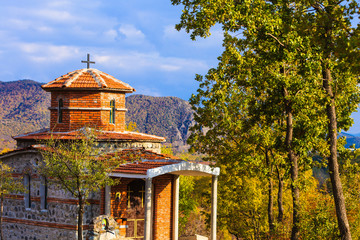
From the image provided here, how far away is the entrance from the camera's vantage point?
21.3 meters

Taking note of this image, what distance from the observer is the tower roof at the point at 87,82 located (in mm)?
23031

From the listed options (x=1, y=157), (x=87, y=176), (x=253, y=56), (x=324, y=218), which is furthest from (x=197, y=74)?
(x=1, y=157)

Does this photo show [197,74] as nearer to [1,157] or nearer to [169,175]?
[169,175]

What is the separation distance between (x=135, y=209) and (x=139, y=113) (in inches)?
6386

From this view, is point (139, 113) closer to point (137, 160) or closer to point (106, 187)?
point (137, 160)

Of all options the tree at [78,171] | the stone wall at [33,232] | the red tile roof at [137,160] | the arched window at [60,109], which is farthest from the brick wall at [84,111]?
the stone wall at [33,232]

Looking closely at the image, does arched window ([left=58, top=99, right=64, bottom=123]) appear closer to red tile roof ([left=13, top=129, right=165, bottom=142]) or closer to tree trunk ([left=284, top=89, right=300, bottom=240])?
red tile roof ([left=13, top=129, right=165, bottom=142])

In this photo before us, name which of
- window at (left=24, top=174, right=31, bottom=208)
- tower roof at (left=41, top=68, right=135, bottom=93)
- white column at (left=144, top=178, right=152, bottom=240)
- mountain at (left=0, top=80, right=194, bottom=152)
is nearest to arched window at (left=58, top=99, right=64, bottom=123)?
tower roof at (left=41, top=68, right=135, bottom=93)

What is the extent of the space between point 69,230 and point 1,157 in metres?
6.04

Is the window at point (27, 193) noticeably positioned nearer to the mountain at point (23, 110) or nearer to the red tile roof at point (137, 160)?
the red tile roof at point (137, 160)

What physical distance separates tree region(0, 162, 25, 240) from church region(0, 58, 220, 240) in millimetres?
323

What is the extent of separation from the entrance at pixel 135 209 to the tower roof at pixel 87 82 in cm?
553

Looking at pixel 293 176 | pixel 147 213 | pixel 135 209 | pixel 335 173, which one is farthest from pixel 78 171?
pixel 335 173

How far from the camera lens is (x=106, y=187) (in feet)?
64.8
